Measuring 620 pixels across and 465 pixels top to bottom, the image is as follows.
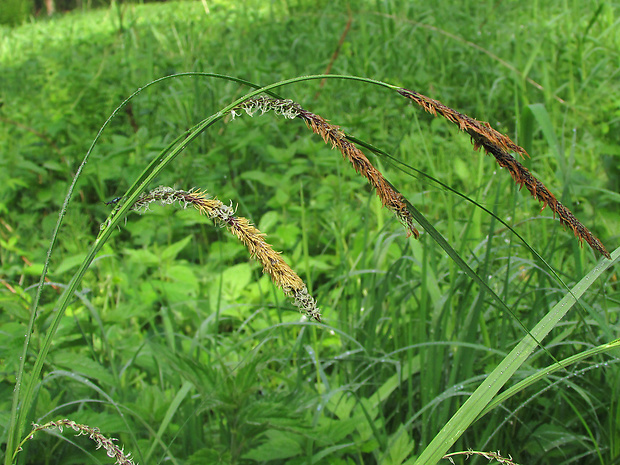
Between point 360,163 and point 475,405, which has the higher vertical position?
point 360,163

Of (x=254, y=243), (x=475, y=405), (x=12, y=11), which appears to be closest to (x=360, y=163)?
(x=254, y=243)

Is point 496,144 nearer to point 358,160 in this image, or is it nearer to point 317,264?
point 358,160

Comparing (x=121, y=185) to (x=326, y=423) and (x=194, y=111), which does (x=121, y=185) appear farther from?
(x=326, y=423)

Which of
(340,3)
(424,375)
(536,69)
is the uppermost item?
(340,3)

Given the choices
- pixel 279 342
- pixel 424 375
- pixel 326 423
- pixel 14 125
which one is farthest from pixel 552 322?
pixel 14 125

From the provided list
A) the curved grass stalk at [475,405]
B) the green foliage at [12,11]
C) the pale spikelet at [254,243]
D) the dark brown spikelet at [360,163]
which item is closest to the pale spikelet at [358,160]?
the dark brown spikelet at [360,163]

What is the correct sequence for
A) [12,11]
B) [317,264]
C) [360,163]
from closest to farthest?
[360,163], [317,264], [12,11]

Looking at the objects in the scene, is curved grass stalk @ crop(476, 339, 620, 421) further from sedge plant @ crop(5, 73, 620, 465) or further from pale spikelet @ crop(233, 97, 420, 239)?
pale spikelet @ crop(233, 97, 420, 239)

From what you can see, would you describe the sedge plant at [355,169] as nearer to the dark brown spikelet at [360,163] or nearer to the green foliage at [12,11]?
the dark brown spikelet at [360,163]
